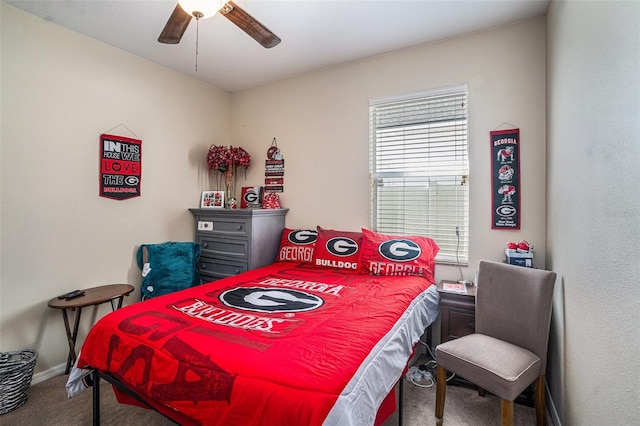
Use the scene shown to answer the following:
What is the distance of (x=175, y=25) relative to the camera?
6.19ft

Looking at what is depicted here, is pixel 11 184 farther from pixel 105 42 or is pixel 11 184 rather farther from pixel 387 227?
pixel 387 227

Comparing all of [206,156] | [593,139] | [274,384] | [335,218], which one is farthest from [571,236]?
[206,156]

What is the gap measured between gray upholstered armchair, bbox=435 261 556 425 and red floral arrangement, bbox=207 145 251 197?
9.19 ft

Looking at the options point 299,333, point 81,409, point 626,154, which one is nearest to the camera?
point 626,154

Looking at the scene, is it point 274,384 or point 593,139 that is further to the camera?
point 593,139

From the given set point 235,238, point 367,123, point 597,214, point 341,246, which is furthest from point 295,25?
point 597,214

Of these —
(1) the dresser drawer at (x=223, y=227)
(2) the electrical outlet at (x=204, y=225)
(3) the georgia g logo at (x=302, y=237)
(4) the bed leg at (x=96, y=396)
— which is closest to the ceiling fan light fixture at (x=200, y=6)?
(1) the dresser drawer at (x=223, y=227)

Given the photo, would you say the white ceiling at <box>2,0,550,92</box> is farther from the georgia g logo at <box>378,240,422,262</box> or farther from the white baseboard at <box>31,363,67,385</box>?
the white baseboard at <box>31,363,67,385</box>

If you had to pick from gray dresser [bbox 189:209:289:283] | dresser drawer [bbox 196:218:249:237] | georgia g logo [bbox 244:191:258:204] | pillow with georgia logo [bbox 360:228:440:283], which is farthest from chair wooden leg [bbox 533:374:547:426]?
georgia g logo [bbox 244:191:258:204]

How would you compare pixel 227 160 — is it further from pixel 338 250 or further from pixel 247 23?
pixel 247 23

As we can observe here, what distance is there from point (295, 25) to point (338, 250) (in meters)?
1.96

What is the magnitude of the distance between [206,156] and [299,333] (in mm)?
2940

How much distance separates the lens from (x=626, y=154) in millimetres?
1062

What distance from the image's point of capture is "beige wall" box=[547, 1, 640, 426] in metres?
1.02
